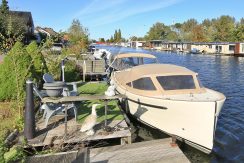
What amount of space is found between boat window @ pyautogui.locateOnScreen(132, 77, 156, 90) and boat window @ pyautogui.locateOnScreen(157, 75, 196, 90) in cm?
31

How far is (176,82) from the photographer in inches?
371

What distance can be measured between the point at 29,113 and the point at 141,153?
3024 mm

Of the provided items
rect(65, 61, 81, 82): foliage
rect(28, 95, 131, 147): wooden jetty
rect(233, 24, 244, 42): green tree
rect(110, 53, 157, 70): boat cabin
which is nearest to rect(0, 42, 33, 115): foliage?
rect(28, 95, 131, 147): wooden jetty

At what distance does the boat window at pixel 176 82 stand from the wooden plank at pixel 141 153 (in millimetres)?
2414

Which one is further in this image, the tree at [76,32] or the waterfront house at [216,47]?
the waterfront house at [216,47]

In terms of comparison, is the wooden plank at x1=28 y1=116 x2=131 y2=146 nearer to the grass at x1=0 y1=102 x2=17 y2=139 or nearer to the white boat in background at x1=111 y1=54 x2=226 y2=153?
the grass at x1=0 y1=102 x2=17 y2=139

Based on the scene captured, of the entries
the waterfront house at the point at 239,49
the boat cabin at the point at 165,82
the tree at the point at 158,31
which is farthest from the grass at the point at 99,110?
the tree at the point at 158,31

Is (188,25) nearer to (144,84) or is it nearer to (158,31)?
(158,31)

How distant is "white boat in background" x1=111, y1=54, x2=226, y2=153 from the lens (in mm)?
7766

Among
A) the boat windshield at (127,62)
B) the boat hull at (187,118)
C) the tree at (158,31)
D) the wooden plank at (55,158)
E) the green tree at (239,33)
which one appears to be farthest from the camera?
the tree at (158,31)

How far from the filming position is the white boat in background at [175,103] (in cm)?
777

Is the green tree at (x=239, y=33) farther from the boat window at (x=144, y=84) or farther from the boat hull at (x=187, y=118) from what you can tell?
the boat hull at (x=187, y=118)

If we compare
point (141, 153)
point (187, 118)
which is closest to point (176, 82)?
point (187, 118)

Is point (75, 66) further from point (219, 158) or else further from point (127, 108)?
point (219, 158)
